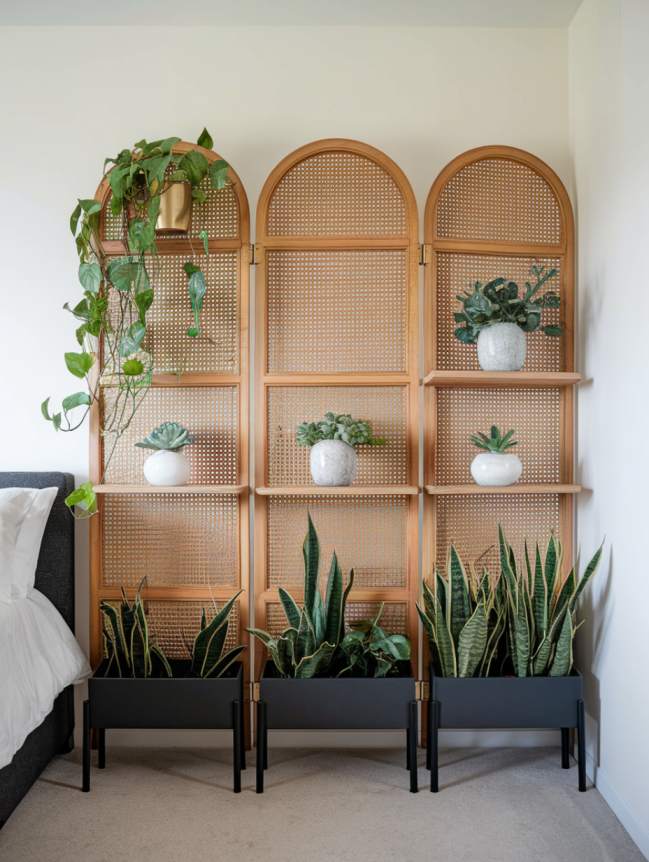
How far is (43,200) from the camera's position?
2.64 metres

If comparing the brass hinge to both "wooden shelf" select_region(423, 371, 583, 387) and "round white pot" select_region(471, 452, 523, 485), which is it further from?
"wooden shelf" select_region(423, 371, 583, 387)

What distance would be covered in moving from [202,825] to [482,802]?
0.91 metres

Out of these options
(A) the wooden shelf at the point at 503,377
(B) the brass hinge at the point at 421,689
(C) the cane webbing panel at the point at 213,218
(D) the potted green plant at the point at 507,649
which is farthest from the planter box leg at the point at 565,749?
(C) the cane webbing panel at the point at 213,218

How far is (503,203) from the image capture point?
2605 millimetres

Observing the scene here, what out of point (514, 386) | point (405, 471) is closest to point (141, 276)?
point (405, 471)

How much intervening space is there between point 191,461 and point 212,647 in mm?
691

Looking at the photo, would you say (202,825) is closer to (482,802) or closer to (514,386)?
(482,802)

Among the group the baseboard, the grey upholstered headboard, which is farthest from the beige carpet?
the grey upholstered headboard

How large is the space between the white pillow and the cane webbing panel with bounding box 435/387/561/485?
4.77 feet

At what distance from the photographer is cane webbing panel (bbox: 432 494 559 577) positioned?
258 cm

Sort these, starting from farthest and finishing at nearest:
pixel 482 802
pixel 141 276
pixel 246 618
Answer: pixel 246 618
pixel 141 276
pixel 482 802

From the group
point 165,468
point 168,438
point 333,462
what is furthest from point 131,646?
point 333,462

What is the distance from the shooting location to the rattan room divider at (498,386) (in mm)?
2578

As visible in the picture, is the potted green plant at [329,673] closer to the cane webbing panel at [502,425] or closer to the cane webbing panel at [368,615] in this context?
the cane webbing panel at [368,615]
